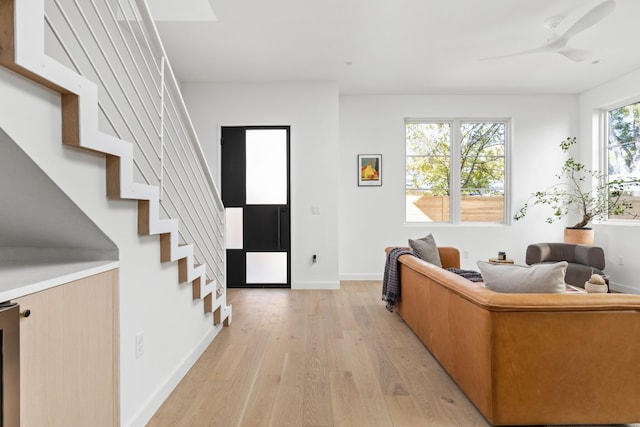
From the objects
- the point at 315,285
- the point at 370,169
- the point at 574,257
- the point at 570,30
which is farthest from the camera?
the point at 370,169

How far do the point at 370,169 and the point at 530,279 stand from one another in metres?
3.66

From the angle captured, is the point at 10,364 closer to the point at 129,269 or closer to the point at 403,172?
the point at 129,269

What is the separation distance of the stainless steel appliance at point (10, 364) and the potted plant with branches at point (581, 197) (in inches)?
229

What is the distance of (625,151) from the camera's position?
15.8 ft

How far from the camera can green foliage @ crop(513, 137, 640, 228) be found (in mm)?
4941

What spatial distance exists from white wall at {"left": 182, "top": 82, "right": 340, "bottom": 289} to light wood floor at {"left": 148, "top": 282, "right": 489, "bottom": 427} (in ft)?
4.33

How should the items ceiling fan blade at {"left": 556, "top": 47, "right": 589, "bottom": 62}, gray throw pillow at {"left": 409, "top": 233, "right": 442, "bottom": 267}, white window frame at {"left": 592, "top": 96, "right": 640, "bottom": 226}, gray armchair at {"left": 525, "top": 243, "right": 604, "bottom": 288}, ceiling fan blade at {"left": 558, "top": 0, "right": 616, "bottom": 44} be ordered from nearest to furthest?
ceiling fan blade at {"left": 558, "top": 0, "right": 616, "bottom": 44} < ceiling fan blade at {"left": 556, "top": 47, "right": 589, "bottom": 62} < gray throw pillow at {"left": 409, "top": 233, "right": 442, "bottom": 267} < gray armchair at {"left": 525, "top": 243, "right": 604, "bottom": 288} < white window frame at {"left": 592, "top": 96, "right": 640, "bottom": 226}

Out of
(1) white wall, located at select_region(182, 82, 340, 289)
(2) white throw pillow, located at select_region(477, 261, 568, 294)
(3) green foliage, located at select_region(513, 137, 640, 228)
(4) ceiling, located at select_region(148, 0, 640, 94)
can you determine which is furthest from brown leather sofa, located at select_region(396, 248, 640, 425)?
(3) green foliage, located at select_region(513, 137, 640, 228)

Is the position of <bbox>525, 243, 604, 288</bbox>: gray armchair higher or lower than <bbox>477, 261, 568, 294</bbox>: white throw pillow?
lower

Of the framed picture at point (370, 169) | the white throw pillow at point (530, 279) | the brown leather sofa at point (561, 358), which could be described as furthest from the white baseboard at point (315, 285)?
the brown leather sofa at point (561, 358)

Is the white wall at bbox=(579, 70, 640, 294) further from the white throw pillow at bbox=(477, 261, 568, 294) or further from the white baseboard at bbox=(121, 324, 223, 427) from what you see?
the white baseboard at bbox=(121, 324, 223, 427)

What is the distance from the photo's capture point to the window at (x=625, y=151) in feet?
15.2

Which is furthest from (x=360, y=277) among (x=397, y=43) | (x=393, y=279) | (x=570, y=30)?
(x=570, y=30)

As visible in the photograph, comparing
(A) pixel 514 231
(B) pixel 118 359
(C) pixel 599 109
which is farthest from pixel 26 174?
(C) pixel 599 109
